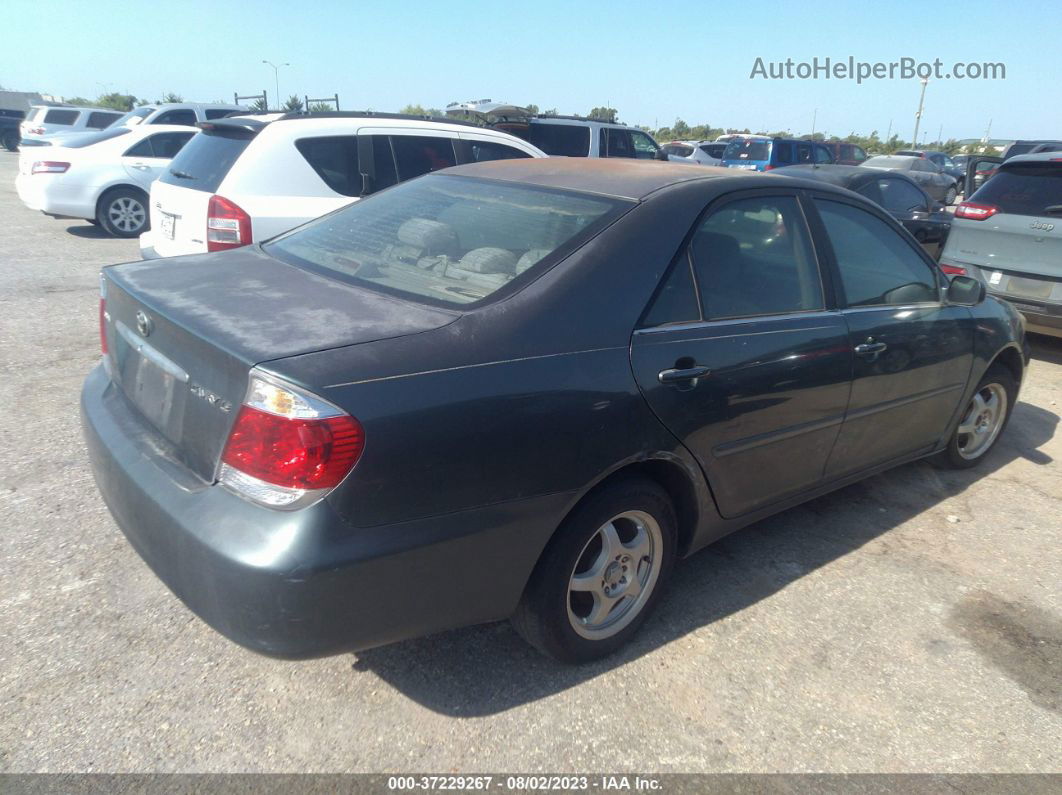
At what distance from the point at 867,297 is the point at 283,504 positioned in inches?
107

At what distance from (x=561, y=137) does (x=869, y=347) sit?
1042 centimetres

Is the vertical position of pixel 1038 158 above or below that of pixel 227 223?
above

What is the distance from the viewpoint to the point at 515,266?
261 cm

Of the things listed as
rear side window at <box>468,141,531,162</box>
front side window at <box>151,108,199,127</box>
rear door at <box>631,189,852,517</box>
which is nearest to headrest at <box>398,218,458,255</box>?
rear door at <box>631,189,852,517</box>

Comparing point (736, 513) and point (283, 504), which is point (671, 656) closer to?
point (736, 513)

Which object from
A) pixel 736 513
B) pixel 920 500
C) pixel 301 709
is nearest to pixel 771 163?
pixel 920 500

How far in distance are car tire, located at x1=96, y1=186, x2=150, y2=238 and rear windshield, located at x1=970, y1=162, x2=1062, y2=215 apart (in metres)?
10.6

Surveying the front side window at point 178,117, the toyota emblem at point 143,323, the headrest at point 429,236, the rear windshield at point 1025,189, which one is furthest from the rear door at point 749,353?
the front side window at point 178,117

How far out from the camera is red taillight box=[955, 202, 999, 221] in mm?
6867

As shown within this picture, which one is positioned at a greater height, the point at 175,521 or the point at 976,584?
the point at 175,521

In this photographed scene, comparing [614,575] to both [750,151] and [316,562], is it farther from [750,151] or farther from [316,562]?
[750,151]

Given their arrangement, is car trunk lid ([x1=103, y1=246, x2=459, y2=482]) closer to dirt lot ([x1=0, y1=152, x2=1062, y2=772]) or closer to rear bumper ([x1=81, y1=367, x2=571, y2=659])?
rear bumper ([x1=81, y1=367, x2=571, y2=659])

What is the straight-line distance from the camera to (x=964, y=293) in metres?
3.94

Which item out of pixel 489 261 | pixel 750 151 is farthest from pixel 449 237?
pixel 750 151
